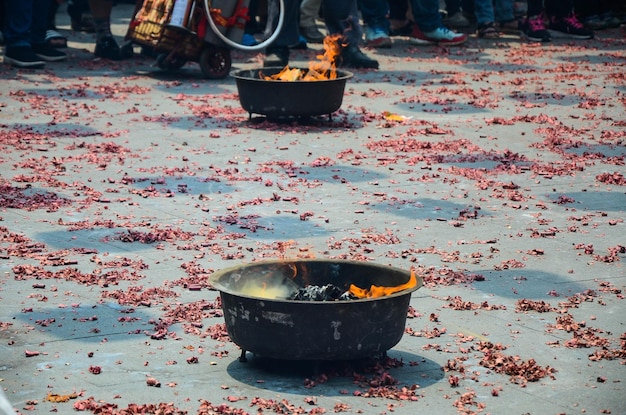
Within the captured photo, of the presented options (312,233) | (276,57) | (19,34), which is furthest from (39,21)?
(312,233)

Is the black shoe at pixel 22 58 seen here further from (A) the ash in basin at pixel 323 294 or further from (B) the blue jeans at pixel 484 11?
(A) the ash in basin at pixel 323 294

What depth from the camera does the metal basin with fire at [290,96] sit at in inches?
363

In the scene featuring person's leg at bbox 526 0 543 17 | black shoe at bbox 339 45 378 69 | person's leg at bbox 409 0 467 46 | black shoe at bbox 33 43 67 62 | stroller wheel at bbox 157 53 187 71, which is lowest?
black shoe at bbox 33 43 67 62

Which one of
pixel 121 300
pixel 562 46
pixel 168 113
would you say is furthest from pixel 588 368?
pixel 562 46

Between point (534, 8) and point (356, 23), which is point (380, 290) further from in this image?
point (534, 8)

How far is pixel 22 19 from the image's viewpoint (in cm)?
1191

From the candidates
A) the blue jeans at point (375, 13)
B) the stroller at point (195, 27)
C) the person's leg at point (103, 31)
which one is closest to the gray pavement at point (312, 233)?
the stroller at point (195, 27)

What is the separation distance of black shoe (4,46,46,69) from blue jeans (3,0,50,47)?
0.17 feet

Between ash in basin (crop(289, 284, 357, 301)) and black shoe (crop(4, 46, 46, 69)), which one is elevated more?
ash in basin (crop(289, 284, 357, 301))

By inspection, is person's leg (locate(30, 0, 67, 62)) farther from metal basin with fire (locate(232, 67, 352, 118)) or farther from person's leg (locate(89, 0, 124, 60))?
metal basin with fire (locate(232, 67, 352, 118))

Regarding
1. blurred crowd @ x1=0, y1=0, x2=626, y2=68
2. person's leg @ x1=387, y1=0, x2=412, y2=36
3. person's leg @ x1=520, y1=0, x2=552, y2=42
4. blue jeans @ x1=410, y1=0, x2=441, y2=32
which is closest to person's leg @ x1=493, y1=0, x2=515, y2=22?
blurred crowd @ x1=0, y1=0, x2=626, y2=68

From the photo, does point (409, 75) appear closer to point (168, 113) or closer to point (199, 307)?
point (168, 113)

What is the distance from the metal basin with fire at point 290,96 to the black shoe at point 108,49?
4.14 m

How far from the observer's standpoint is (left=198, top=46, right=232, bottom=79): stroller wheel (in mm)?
11852
